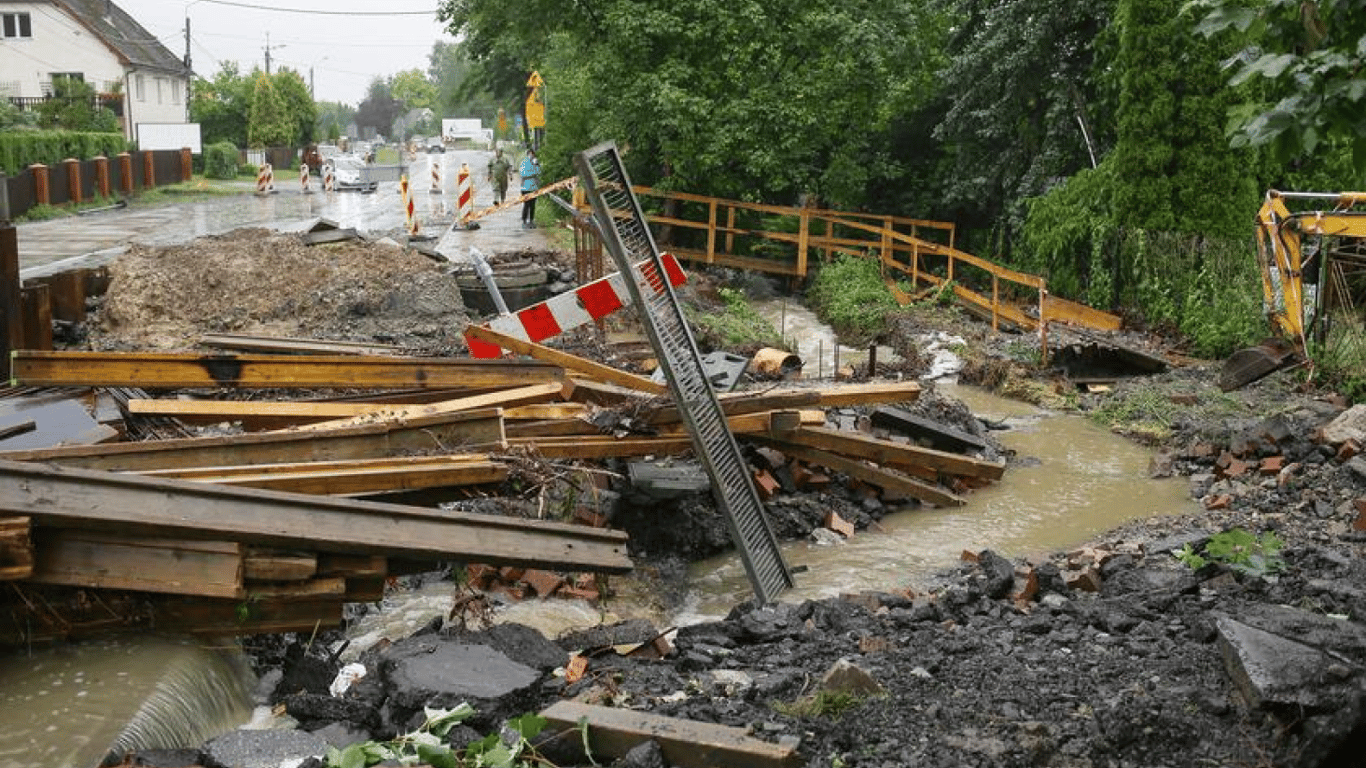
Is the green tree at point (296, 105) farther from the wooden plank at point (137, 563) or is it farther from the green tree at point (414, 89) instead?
the green tree at point (414, 89)

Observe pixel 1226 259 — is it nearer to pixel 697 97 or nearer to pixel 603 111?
pixel 697 97

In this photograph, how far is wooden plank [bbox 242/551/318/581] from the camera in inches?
222

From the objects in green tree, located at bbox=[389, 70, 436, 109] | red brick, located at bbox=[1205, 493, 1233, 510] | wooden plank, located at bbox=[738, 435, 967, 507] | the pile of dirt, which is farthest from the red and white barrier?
green tree, located at bbox=[389, 70, 436, 109]

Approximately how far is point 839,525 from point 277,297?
9995 mm

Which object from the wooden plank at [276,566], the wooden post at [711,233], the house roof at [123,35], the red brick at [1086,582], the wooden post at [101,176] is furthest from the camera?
the house roof at [123,35]

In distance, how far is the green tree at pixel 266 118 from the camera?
65625mm

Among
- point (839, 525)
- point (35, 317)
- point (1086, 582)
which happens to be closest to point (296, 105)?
point (35, 317)

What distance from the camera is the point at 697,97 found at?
74.4 feet

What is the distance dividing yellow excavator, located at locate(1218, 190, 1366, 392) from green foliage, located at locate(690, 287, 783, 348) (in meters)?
5.27

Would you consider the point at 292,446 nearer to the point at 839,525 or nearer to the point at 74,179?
the point at 839,525

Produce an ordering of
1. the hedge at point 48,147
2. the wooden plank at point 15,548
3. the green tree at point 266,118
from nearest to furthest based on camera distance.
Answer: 1. the wooden plank at point 15,548
2. the hedge at point 48,147
3. the green tree at point 266,118

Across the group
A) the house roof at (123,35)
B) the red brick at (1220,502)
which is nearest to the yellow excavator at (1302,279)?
the red brick at (1220,502)

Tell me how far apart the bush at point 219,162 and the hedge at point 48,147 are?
9374 mm

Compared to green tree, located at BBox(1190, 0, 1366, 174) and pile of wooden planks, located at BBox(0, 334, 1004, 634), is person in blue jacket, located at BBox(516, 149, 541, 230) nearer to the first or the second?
pile of wooden planks, located at BBox(0, 334, 1004, 634)
